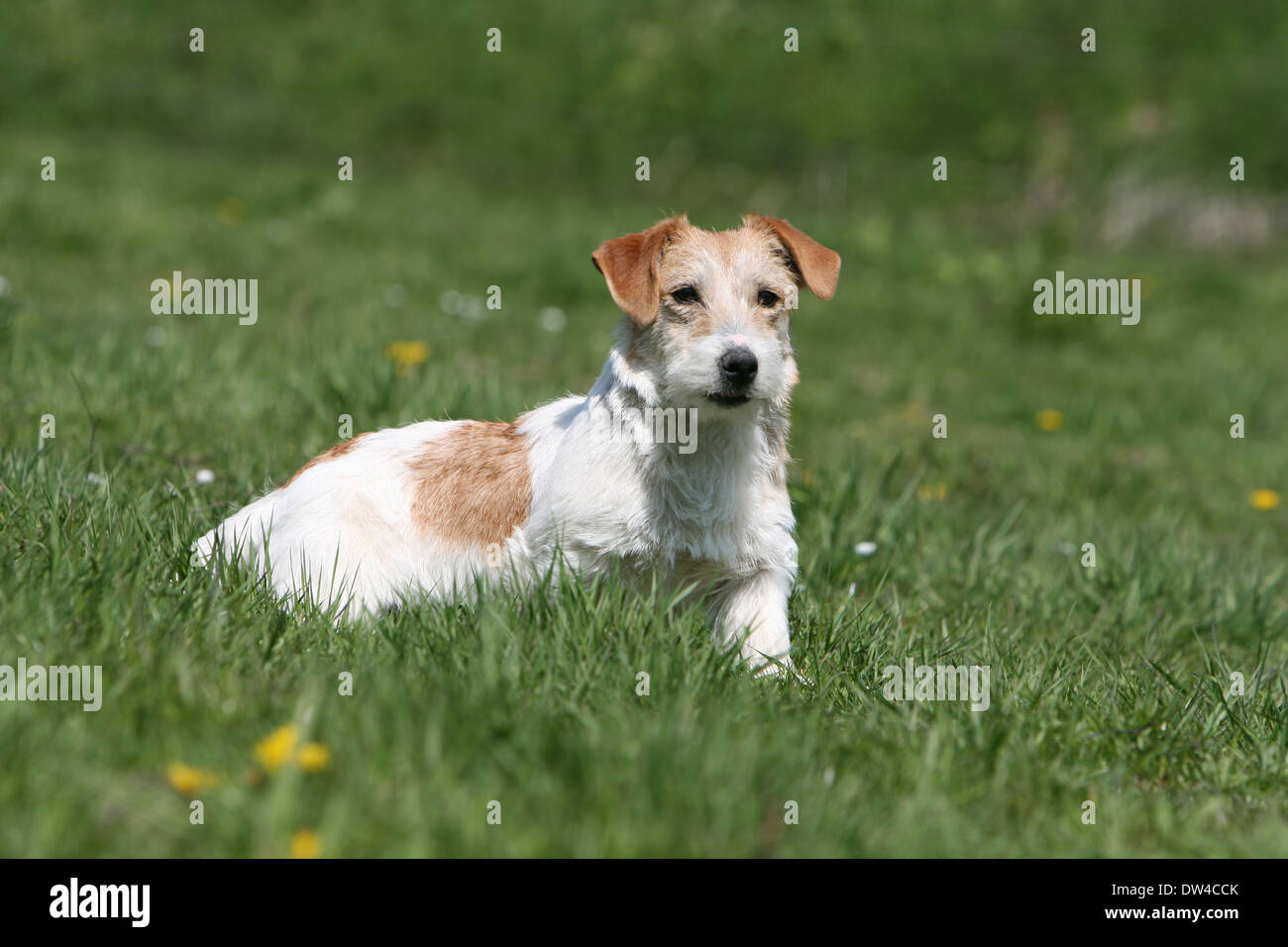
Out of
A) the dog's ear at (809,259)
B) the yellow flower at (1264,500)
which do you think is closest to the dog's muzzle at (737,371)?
the dog's ear at (809,259)

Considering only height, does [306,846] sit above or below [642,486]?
below

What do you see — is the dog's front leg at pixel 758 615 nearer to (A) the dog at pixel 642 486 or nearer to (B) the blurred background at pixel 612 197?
(A) the dog at pixel 642 486

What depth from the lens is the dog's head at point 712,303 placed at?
143 inches

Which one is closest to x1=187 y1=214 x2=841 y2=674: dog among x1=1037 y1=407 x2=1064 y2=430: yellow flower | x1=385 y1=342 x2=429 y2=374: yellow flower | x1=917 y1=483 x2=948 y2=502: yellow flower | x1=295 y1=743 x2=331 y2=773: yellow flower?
x1=295 y1=743 x2=331 y2=773: yellow flower

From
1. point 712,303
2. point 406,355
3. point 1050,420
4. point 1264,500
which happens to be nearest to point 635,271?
point 712,303

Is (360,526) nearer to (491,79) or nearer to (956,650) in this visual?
(956,650)

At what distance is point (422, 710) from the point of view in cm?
254

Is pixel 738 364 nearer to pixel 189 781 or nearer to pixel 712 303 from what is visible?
pixel 712 303

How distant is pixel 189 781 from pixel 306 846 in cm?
30

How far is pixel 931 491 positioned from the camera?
19.2ft

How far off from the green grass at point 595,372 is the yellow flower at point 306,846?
0.04 m

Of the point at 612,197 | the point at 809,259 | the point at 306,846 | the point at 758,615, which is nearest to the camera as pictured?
the point at 306,846
